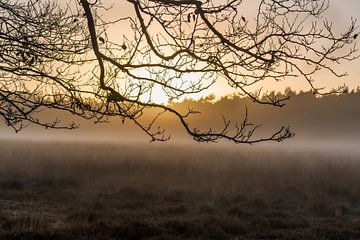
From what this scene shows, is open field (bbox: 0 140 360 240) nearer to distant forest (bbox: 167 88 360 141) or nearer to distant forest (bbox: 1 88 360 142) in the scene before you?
distant forest (bbox: 1 88 360 142)

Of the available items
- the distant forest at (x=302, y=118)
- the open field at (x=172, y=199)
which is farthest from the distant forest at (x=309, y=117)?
the open field at (x=172, y=199)

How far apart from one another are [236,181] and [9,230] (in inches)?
350

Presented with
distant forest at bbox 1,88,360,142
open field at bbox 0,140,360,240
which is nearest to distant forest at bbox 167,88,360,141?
distant forest at bbox 1,88,360,142

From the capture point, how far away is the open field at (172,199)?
381 inches

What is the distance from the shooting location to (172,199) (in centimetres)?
1330

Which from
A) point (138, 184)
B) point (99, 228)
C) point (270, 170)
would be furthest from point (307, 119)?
point (99, 228)

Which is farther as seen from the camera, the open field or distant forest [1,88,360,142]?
distant forest [1,88,360,142]

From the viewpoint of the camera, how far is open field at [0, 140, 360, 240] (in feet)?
31.8

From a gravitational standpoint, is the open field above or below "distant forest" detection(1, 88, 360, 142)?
below

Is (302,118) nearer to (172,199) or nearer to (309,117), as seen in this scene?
(309,117)

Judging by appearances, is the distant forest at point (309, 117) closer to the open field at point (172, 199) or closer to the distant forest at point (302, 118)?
the distant forest at point (302, 118)

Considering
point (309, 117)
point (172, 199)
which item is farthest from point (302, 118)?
point (172, 199)

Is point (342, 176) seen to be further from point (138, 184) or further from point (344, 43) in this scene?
point (344, 43)

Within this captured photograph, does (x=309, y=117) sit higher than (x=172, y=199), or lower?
higher
